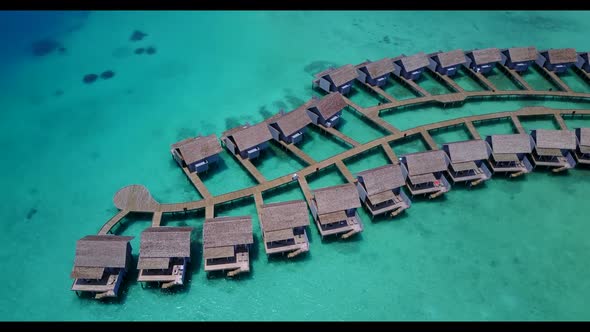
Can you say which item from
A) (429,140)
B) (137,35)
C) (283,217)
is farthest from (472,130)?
(137,35)

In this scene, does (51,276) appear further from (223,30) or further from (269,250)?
(223,30)

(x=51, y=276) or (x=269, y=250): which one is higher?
(x=269, y=250)

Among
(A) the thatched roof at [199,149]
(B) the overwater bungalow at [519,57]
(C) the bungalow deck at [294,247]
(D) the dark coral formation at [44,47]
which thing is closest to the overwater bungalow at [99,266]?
(A) the thatched roof at [199,149]

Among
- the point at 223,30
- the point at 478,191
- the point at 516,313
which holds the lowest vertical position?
the point at 516,313

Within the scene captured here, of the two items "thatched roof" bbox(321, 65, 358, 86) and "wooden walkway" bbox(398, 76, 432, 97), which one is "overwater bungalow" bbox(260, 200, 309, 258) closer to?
"thatched roof" bbox(321, 65, 358, 86)

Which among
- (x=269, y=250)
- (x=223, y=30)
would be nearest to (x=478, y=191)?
(x=269, y=250)

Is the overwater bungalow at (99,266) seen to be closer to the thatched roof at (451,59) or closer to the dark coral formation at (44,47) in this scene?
the dark coral formation at (44,47)
